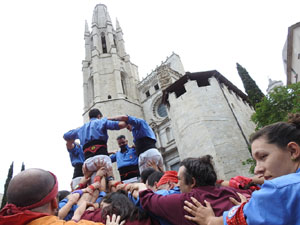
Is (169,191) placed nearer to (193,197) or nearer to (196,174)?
(196,174)

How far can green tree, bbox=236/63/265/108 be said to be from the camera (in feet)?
55.2

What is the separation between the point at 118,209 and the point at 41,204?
80cm

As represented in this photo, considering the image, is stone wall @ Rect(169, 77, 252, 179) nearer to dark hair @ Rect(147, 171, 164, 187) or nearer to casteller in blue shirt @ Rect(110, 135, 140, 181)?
casteller in blue shirt @ Rect(110, 135, 140, 181)

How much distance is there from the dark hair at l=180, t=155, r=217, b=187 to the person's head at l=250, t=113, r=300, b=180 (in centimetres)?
73

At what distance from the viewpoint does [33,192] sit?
1665 mm

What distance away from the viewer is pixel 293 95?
11555mm

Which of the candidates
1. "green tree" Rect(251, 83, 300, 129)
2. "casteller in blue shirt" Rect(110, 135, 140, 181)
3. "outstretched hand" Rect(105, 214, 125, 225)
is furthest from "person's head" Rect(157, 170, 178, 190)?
"green tree" Rect(251, 83, 300, 129)

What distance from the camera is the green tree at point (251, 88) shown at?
16.8 metres

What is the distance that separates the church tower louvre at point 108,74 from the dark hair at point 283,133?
80.8 ft

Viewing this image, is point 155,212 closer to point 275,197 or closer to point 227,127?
point 275,197

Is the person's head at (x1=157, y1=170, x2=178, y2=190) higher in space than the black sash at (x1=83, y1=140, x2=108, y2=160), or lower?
lower

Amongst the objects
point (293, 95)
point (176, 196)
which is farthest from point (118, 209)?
point (293, 95)

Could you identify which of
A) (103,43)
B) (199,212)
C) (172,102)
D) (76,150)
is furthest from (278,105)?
(103,43)

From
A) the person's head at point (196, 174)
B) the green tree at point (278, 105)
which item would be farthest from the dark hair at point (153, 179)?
the green tree at point (278, 105)
